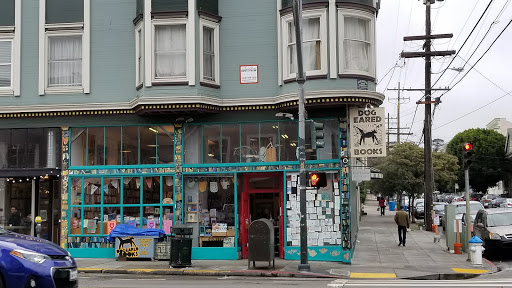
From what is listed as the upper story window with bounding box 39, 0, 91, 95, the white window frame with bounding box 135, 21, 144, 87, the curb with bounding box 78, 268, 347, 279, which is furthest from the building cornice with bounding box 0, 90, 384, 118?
the curb with bounding box 78, 268, 347, 279

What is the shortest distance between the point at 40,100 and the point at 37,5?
3410mm

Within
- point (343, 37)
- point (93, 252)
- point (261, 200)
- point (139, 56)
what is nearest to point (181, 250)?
point (261, 200)

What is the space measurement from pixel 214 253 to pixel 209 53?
6720 mm

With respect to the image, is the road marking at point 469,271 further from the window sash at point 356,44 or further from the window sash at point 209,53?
the window sash at point 209,53

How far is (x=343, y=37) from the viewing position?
18.7 meters

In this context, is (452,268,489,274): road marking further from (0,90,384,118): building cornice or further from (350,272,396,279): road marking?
(0,90,384,118): building cornice

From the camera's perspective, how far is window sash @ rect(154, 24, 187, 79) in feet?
63.9

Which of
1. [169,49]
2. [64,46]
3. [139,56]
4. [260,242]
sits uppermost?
[64,46]

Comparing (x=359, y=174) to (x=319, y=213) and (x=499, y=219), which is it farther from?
(x=499, y=219)

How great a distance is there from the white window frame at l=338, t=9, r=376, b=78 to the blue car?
12.0 m

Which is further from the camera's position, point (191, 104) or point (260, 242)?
point (191, 104)

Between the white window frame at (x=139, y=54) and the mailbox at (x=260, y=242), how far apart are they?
6.45m

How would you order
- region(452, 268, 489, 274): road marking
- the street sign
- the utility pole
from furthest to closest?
1. the utility pole
2. the street sign
3. region(452, 268, 489, 274): road marking

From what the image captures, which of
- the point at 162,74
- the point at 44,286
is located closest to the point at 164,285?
the point at 44,286
